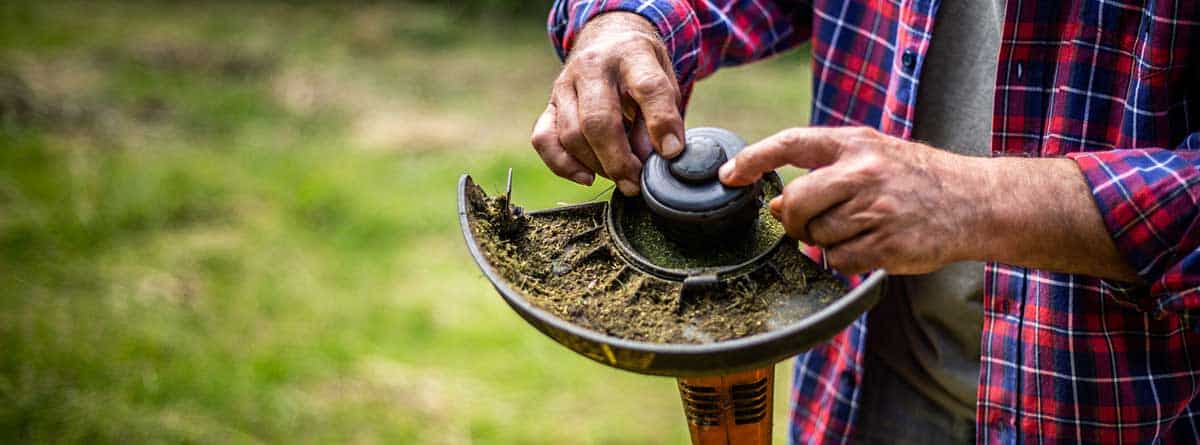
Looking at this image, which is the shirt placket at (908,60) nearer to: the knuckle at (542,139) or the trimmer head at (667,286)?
the trimmer head at (667,286)

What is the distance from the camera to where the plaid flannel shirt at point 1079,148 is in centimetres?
125

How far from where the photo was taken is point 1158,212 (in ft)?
4.04

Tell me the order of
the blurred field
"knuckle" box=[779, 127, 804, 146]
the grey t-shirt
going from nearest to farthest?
1. "knuckle" box=[779, 127, 804, 146]
2. the grey t-shirt
3. the blurred field

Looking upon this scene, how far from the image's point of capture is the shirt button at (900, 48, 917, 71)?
1689mm

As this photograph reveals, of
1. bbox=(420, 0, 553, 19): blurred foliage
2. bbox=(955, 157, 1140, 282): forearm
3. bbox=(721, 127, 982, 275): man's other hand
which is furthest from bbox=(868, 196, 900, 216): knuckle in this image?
bbox=(420, 0, 553, 19): blurred foliage

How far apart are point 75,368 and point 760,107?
4.52 metres

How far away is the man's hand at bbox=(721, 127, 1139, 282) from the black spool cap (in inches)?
2.0

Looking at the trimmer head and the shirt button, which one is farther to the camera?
the shirt button

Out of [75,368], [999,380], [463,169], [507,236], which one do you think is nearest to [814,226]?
[507,236]

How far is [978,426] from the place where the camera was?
5.49ft

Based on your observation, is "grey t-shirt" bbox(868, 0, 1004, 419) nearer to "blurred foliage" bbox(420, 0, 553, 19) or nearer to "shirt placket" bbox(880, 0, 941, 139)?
"shirt placket" bbox(880, 0, 941, 139)

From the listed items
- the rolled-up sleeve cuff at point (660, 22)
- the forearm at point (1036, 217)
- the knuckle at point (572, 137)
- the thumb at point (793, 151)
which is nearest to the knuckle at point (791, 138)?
the thumb at point (793, 151)

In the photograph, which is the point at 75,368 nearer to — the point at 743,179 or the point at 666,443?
the point at 666,443

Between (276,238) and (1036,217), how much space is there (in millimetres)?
4372
